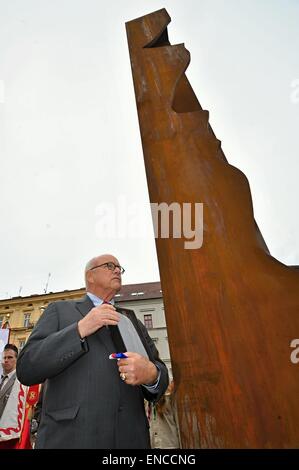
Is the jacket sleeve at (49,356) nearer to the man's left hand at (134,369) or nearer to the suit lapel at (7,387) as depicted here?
the man's left hand at (134,369)

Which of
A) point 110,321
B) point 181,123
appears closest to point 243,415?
point 110,321

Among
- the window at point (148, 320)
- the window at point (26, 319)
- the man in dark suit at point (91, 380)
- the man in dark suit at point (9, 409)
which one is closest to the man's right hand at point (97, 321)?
the man in dark suit at point (91, 380)

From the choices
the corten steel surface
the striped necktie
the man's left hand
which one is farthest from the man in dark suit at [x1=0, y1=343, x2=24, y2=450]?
the corten steel surface

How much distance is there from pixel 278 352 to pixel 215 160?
1.94 ft

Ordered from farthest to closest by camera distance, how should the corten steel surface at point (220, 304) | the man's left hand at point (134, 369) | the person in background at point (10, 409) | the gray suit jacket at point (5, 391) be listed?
the gray suit jacket at point (5, 391) → the person in background at point (10, 409) → the man's left hand at point (134, 369) → the corten steel surface at point (220, 304)

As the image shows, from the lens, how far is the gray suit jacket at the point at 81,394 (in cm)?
102

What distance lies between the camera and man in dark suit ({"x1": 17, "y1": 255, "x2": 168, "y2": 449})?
101 cm

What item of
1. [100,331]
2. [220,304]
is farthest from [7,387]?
[220,304]

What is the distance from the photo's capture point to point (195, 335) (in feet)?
2.49

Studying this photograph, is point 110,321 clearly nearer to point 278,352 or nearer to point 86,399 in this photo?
point 86,399

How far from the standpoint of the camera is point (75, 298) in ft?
73.3

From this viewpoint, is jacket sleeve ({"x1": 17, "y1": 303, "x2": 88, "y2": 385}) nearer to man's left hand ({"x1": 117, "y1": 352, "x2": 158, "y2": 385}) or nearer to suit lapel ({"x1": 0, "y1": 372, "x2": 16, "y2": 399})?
man's left hand ({"x1": 117, "y1": 352, "x2": 158, "y2": 385})

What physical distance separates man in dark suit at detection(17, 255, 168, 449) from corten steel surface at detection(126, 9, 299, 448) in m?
0.32

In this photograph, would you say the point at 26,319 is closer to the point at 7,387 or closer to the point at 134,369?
the point at 7,387
